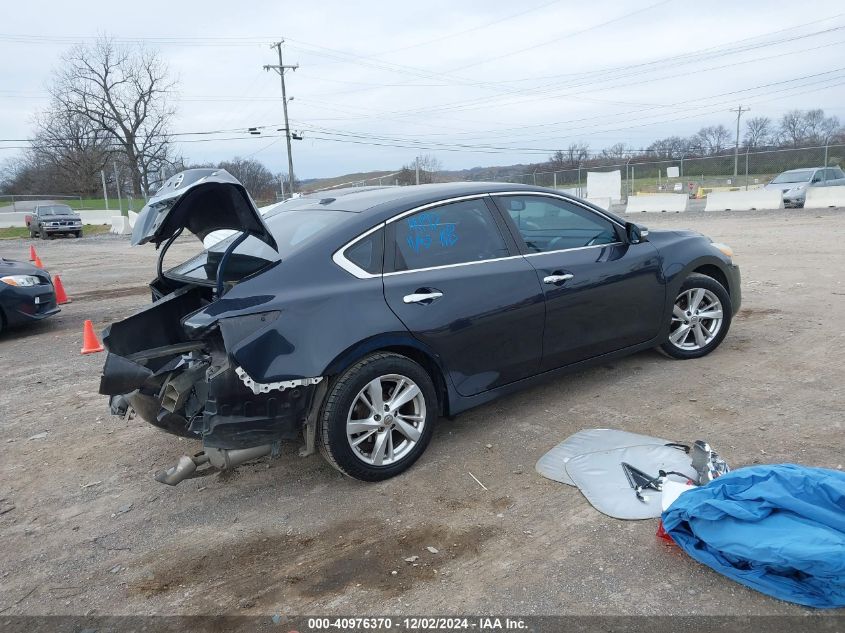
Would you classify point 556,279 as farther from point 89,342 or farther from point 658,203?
point 658,203

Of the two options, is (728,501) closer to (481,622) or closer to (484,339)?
(481,622)

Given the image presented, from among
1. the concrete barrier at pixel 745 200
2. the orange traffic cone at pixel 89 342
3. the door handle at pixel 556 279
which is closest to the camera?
the door handle at pixel 556 279

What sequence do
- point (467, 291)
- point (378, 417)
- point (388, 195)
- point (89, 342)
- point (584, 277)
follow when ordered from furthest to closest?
1. point (89, 342)
2. point (584, 277)
3. point (388, 195)
4. point (467, 291)
5. point (378, 417)

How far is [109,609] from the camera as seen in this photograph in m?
2.69

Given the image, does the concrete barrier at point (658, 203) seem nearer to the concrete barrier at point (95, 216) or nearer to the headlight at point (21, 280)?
the headlight at point (21, 280)

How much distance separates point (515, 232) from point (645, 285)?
1221mm

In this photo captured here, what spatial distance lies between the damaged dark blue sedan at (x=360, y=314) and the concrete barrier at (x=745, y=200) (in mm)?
20442

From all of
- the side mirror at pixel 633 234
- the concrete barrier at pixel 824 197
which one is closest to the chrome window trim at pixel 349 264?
the side mirror at pixel 633 234

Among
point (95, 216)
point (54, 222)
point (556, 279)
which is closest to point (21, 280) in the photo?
point (556, 279)

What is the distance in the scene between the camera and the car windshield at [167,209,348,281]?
3.45 m

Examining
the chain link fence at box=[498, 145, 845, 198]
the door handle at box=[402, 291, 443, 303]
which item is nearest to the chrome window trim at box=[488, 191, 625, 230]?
the door handle at box=[402, 291, 443, 303]

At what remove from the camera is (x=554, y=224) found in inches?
179

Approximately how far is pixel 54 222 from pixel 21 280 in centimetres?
2731

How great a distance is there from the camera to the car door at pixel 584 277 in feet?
13.9
